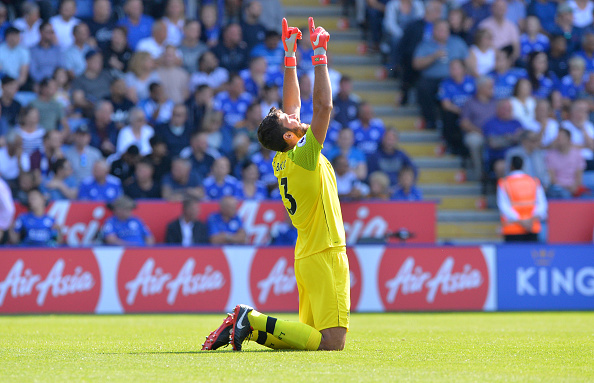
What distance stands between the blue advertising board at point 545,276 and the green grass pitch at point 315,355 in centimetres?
298

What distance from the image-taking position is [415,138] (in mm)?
19734

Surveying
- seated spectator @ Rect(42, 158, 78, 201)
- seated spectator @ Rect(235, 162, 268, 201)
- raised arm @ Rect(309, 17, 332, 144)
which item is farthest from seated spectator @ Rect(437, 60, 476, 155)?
raised arm @ Rect(309, 17, 332, 144)

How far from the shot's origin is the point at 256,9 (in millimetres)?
18875

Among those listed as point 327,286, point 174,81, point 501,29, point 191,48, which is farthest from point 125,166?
point 501,29

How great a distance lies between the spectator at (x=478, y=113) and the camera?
18266 mm

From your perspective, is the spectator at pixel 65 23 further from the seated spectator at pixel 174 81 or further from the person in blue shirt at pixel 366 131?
the person in blue shirt at pixel 366 131

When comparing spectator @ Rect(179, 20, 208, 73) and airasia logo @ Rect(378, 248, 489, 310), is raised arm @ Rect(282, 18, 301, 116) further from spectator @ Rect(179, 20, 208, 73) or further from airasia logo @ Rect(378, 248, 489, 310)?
spectator @ Rect(179, 20, 208, 73)

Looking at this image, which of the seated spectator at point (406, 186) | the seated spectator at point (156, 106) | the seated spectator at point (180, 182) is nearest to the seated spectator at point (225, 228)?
the seated spectator at point (180, 182)

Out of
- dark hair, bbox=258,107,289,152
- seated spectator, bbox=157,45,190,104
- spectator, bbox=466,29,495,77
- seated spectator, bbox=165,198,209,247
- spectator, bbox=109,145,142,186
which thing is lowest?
seated spectator, bbox=165,198,209,247

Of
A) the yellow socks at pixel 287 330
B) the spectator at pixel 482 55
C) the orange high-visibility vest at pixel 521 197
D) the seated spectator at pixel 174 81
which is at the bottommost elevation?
the yellow socks at pixel 287 330

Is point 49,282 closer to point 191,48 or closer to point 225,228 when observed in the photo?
point 225,228

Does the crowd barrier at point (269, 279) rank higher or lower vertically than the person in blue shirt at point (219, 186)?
lower

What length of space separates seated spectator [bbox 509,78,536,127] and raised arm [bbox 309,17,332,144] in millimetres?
11716

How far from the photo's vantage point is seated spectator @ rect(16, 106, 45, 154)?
623 inches
